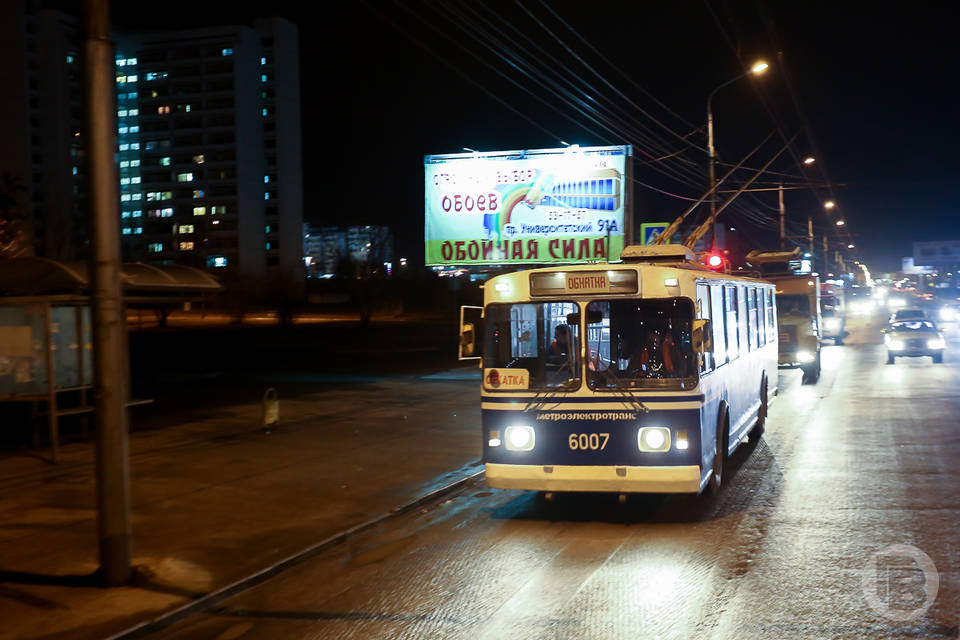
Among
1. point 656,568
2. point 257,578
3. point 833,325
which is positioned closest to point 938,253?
point 833,325

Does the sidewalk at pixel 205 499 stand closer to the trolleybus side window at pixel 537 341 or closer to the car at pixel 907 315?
the trolleybus side window at pixel 537 341

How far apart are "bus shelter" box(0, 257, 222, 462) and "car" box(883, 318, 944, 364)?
2658 cm

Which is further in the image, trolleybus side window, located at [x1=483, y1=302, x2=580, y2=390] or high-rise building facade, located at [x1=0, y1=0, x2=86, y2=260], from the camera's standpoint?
high-rise building facade, located at [x1=0, y1=0, x2=86, y2=260]

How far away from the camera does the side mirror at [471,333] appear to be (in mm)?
9609

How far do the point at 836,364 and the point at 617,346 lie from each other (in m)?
26.4

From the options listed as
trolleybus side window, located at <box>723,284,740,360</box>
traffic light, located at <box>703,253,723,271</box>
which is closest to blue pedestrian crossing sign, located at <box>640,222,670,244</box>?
traffic light, located at <box>703,253,723,271</box>

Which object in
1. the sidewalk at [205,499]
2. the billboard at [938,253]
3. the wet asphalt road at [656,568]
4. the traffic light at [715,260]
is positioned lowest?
the wet asphalt road at [656,568]

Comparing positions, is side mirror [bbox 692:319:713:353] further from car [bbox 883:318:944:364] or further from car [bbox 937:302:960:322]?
car [bbox 937:302:960:322]

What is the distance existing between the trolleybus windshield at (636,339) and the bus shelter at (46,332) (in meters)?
7.60

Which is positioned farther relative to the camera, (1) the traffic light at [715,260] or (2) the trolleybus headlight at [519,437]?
(1) the traffic light at [715,260]

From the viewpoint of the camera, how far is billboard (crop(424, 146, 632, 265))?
1145 inches

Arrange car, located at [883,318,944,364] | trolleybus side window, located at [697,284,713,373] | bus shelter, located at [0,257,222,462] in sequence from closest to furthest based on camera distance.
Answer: trolleybus side window, located at [697,284,713,373] < bus shelter, located at [0,257,222,462] < car, located at [883,318,944,364]

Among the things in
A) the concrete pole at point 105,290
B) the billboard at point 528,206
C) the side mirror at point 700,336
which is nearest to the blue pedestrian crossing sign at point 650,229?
the billboard at point 528,206

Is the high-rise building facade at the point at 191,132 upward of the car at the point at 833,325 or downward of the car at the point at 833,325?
upward
